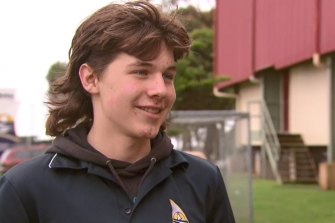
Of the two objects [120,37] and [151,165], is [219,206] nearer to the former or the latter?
[151,165]

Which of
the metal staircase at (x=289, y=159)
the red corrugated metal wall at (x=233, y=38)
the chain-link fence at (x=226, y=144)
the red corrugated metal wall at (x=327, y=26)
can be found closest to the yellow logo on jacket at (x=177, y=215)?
the chain-link fence at (x=226, y=144)

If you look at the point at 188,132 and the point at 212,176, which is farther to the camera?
the point at 188,132

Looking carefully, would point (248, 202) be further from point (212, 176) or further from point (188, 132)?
point (212, 176)

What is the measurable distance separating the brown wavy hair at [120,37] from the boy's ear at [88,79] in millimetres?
20

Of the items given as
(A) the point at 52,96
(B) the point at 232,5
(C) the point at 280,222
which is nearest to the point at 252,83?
(B) the point at 232,5

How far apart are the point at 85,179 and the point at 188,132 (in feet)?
33.2

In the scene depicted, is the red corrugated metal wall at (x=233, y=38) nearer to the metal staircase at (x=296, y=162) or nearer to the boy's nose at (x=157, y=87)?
the metal staircase at (x=296, y=162)

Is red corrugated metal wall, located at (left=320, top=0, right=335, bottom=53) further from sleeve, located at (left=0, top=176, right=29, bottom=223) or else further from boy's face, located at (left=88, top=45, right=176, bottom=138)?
sleeve, located at (left=0, top=176, right=29, bottom=223)

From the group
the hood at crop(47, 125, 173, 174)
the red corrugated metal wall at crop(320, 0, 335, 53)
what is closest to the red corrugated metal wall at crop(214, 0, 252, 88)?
the red corrugated metal wall at crop(320, 0, 335, 53)

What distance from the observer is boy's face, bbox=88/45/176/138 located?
2350 mm

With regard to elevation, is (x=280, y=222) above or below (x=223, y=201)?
below

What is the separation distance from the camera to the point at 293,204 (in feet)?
53.5

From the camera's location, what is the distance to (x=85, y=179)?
238 centimetres

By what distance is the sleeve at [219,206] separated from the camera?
2619 millimetres
